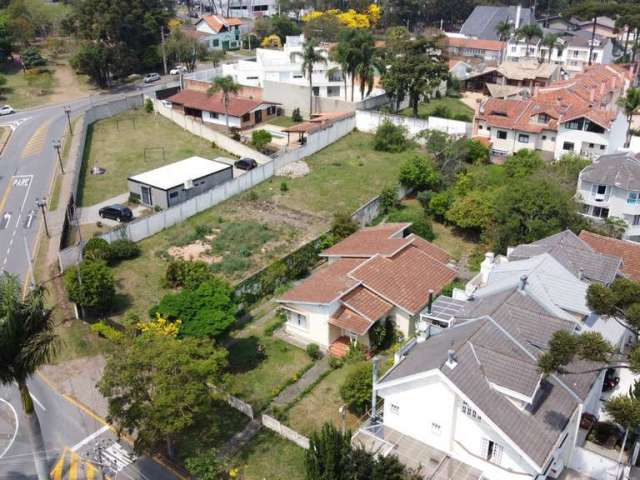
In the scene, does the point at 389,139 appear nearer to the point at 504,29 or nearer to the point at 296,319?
the point at 296,319

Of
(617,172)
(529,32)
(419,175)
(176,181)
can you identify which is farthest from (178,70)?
(617,172)

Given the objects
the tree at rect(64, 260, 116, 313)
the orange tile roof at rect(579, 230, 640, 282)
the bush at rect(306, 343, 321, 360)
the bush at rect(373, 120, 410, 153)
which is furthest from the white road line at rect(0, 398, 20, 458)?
the bush at rect(373, 120, 410, 153)

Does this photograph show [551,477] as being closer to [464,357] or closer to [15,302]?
[464,357]

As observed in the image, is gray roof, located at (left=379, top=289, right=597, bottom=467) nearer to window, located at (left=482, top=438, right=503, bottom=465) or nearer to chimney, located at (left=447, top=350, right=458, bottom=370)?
chimney, located at (left=447, top=350, right=458, bottom=370)

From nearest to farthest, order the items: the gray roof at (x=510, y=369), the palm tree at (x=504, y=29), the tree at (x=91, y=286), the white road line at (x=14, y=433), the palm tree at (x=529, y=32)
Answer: the gray roof at (x=510, y=369), the white road line at (x=14, y=433), the tree at (x=91, y=286), the palm tree at (x=529, y=32), the palm tree at (x=504, y=29)

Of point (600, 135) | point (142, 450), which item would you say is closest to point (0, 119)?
point (142, 450)

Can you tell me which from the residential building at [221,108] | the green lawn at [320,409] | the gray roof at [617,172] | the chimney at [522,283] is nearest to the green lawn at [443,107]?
the residential building at [221,108]

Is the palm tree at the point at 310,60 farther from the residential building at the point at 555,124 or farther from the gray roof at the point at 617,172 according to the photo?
the gray roof at the point at 617,172
